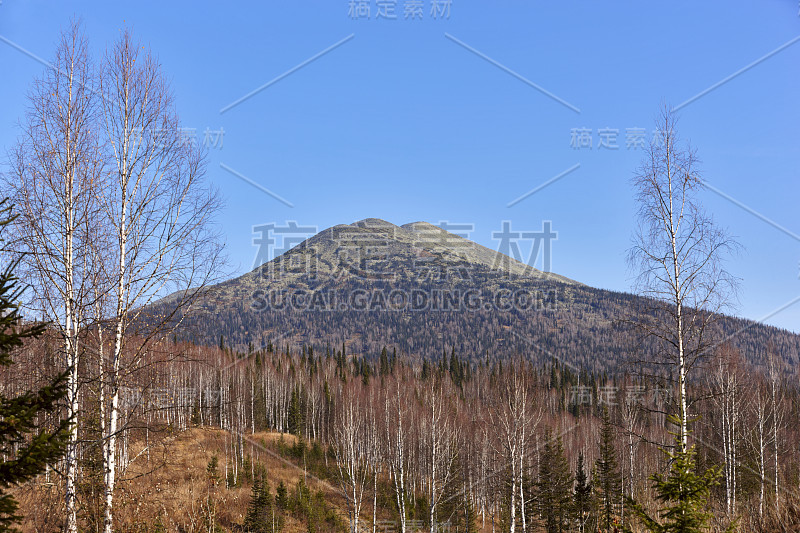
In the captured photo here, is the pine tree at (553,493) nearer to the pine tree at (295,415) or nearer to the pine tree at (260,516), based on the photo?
the pine tree at (260,516)

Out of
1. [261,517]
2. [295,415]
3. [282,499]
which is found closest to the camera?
[261,517]

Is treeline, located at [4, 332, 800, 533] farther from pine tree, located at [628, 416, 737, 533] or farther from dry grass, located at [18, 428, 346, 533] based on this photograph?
dry grass, located at [18, 428, 346, 533]

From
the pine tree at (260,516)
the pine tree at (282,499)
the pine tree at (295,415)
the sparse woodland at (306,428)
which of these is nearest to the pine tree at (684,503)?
the sparse woodland at (306,428)

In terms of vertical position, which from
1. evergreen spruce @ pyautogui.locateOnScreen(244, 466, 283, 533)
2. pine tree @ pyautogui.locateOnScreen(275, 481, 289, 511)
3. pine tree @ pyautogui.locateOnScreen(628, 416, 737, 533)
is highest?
pine tree @ pyautogui.locateOnScreen(628, 416, 737, 533)

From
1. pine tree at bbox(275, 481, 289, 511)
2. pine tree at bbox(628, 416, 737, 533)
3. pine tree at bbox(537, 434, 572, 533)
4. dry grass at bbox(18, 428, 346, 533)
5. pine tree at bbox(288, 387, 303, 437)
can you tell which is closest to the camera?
pine tree at bbox(628, 416, 737, 533)

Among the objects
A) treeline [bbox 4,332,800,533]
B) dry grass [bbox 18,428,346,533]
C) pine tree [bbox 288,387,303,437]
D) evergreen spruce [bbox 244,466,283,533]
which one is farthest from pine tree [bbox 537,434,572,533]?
pine tree [bbox 288,387,303,437]

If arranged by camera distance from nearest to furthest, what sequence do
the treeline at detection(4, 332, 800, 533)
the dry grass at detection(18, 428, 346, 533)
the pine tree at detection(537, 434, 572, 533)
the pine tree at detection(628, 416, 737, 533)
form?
1. the pine tree at detection(628, 416, 737, 533)
2. the dry grass at detection(18, 428, 346, 533)
3. the treeline at detection(4, 332, 800, 533)
4. the pine tree at detection(537, 434, 572, 533)

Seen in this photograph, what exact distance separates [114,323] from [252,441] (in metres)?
50.8

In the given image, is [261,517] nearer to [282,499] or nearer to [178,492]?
[178,492]

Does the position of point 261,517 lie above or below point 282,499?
above

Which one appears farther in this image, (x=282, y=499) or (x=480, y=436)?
(x=480, y=436)

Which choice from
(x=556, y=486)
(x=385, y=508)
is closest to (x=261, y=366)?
(x=385, y=508)

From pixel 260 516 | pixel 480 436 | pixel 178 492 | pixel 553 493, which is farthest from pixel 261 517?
pixel 480 436

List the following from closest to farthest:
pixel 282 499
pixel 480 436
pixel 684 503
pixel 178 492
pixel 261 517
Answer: pixel 684 503, pixel 261 517, pixel 178 492, pixel 282 499, pixel 480 436
